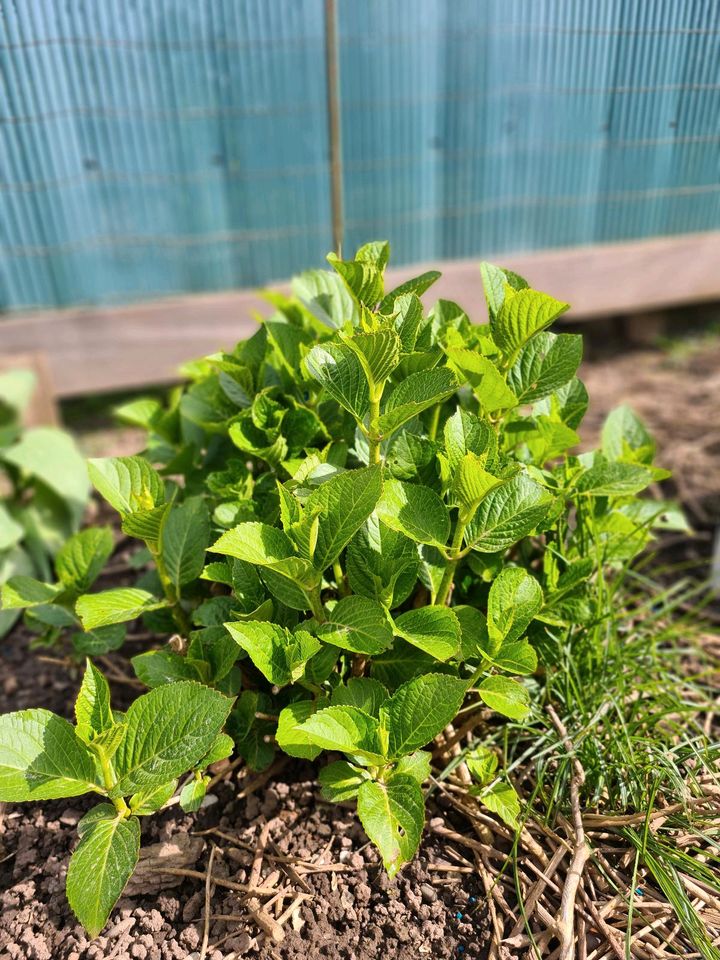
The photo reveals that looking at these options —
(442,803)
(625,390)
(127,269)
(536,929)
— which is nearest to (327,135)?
(127,269)

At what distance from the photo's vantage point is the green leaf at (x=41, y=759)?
1.01 meters

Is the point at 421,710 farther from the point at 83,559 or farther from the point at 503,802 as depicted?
the point at 83,559

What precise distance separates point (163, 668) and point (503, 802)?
0.57 m

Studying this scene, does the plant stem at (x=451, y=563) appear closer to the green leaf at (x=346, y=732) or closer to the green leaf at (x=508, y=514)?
the green leaf at (x=508, y=514)

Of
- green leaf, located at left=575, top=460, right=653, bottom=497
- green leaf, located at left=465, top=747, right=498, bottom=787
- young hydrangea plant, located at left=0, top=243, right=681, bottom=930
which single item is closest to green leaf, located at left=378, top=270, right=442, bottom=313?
young hydrangea plant, located at left=0, top=243, right=681, bottom=930

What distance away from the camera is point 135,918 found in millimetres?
1129

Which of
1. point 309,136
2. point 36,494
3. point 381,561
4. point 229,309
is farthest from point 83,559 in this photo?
point 309,136

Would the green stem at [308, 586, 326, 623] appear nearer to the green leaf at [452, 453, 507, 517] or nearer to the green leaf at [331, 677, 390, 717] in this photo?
the green leaf at [331, 677, 390, 717]

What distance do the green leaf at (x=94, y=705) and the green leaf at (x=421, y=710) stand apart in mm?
391

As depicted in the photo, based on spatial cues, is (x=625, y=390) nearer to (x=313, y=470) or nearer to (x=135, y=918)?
(x=313, y=470)

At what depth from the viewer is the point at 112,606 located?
1184mm

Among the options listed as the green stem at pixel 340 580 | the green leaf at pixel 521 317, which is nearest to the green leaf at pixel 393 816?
the green stem at pixel 340 580

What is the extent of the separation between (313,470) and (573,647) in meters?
0.65

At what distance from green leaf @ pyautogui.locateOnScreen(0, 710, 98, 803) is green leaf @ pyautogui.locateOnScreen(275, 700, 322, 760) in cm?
27
